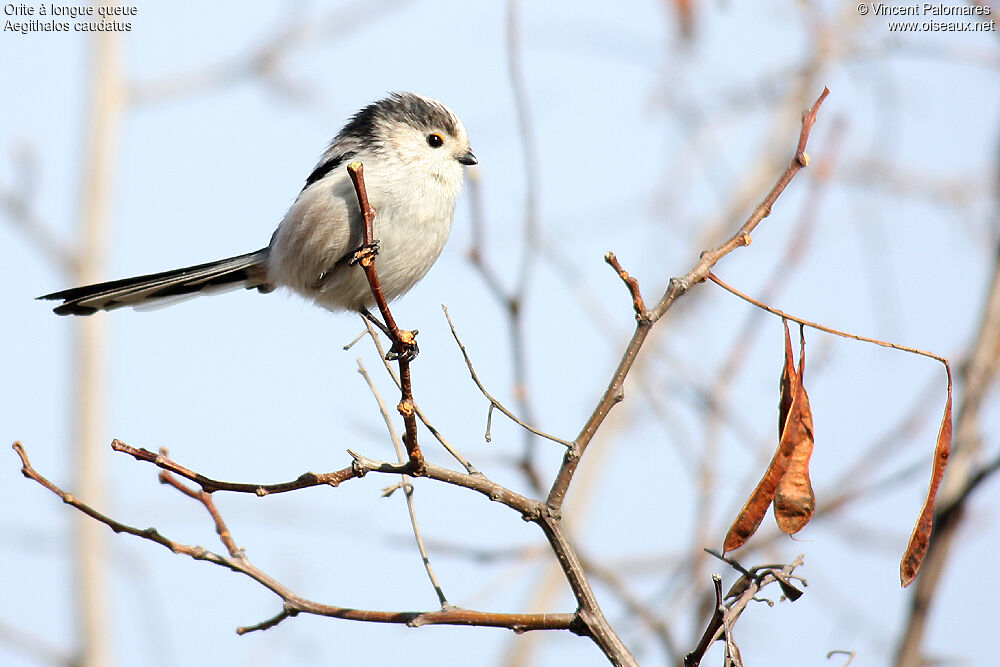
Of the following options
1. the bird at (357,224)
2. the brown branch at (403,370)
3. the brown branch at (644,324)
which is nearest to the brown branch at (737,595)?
the brown branch at (644,324)

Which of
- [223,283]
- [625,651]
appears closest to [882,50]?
[223,283]

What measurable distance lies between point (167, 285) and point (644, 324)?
2084mm

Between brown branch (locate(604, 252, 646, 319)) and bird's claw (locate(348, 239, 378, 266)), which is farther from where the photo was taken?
bird's claw (locate(348, 239, 378, 266))

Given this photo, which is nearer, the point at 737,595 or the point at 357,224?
the point at 737,595

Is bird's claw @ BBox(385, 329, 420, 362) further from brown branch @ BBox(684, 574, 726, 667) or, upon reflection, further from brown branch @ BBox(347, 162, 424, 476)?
brown branch @ BBox(684, 574, 726, 667)

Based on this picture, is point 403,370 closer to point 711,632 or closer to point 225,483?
point 225,483

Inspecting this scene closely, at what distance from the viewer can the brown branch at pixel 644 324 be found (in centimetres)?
154

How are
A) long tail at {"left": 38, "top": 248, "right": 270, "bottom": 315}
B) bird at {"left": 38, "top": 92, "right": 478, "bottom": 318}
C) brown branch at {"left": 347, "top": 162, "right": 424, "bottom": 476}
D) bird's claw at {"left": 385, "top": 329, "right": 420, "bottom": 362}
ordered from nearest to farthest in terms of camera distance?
brown branch at {"left": 347, "top": 162, "right": 424, "bottom": 476} < bird's claw at {"left": 385, "top": 329, "right": 420, "bottom": 362} < bird at {"left": 38, "top": 92, "right": 478, "bottom": 318} < long tail at {"left": 38, "top": 248, "right": 270, "bottom": 315}

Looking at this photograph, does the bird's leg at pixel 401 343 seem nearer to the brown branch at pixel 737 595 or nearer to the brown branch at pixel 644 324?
the brown branch at pixel 644 324

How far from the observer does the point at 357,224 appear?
272cm

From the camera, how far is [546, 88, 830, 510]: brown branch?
60.6 inches

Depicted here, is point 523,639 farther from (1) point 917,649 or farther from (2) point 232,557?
(2) point 232,557

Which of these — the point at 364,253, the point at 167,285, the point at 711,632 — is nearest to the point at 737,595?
the point at 711,632

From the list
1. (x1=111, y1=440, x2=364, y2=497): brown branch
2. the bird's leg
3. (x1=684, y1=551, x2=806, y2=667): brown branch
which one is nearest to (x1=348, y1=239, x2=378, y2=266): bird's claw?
the bird's leg
